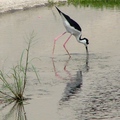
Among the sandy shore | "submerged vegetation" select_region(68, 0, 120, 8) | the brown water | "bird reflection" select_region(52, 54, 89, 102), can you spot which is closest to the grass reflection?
"submerged vegetation" select_region(68, 0, 120, 8)

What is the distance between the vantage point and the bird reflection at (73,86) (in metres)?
9.60

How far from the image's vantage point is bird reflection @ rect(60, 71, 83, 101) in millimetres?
9602

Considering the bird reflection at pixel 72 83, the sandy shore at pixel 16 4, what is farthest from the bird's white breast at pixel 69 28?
the sandy shore at pixel 16 4

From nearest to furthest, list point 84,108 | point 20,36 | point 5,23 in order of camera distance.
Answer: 1. point 84,108
2. point 20,36
3. point 5,23

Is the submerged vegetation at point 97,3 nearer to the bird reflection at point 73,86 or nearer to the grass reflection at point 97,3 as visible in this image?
the grass reflection at point 97,3

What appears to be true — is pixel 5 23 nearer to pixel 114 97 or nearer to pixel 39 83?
pixel 39 83

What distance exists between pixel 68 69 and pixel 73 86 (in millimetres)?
1525

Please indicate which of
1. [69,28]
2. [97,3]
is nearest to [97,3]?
[97,3]

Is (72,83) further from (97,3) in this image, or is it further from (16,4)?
→ (97,3)

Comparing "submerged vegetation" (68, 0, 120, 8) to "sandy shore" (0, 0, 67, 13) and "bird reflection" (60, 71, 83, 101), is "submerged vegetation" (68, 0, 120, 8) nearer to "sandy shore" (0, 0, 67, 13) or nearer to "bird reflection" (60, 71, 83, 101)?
"sandy shore" (0, 0, 67, 13)

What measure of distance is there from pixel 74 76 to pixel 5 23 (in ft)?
24.6

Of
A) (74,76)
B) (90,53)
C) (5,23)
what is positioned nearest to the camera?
(74,76)

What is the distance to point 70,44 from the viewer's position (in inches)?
583

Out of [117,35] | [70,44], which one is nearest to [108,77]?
[70,44]
